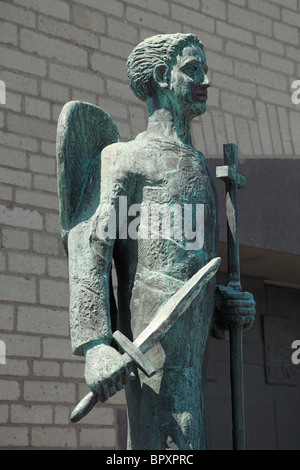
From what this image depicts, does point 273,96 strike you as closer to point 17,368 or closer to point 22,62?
point 22,62

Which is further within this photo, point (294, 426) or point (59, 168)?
point (294, 426)

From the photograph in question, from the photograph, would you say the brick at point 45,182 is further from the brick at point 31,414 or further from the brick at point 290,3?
the brick at point 290,3

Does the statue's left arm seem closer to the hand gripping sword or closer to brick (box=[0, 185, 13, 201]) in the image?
the hand gripping sword

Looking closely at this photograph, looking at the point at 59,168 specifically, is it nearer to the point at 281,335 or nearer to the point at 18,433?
the point at 18,433

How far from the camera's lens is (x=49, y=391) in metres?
5.13

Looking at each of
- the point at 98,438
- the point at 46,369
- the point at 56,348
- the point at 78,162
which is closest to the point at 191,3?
the point at 56,348

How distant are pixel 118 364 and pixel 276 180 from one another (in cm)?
411

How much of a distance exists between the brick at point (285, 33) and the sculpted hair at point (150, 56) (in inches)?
158

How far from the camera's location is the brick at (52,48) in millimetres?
5520

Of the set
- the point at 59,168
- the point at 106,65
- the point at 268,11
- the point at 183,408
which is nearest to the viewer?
the point at 183,408

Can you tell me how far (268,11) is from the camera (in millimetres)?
6855

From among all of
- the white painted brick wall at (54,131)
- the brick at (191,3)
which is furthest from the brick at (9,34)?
the brick at (191,3)

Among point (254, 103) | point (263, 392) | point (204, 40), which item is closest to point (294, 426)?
point (263, 392)

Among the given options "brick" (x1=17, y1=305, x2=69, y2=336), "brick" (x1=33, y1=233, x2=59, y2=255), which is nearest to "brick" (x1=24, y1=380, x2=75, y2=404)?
"brick" (x1=17, y1=305, x2=69, y2=336)
